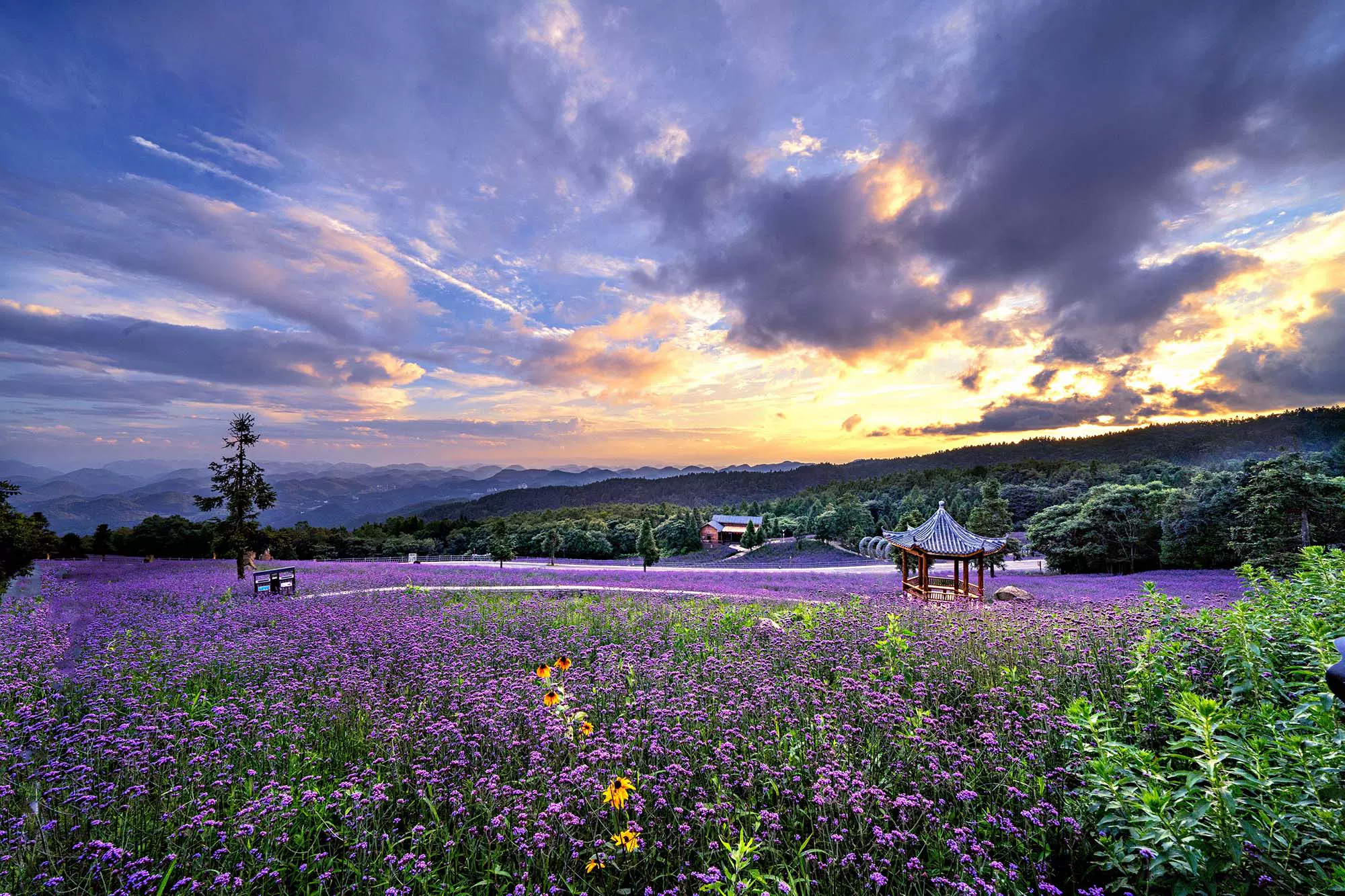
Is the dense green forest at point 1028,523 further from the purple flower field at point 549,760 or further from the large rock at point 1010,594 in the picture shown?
the purple flower field at point 549,760

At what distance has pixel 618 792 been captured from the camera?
3.52 m

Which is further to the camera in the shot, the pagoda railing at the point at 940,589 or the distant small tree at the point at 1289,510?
the distant small tree at the point at 1289,510

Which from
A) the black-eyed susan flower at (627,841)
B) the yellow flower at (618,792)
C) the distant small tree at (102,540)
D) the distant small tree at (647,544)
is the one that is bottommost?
the distant small tree at (647,544)

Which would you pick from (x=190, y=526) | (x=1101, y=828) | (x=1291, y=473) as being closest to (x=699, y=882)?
(x=1101, y=828)

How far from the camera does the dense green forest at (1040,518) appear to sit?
2058 centimetres

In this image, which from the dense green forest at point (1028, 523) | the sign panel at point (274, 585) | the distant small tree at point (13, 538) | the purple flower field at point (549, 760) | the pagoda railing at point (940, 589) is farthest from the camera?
the dense green forest at point (1028, 523)

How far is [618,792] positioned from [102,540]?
175 ft

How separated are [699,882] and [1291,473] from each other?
29498 millimetres

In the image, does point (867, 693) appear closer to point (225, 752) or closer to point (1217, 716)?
point (1217, 716)

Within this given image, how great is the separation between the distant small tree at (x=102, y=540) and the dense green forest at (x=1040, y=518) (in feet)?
0.34

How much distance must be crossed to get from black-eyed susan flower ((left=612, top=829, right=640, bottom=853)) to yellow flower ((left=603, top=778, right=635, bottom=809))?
0.22 m

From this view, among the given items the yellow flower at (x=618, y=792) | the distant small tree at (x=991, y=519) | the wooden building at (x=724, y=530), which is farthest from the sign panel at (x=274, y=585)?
the wooden building at (x=724, y=530)

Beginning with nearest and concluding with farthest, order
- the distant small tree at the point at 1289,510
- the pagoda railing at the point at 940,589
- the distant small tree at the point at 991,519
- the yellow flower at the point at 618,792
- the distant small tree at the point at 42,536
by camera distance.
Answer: the yellow flower at the point at 618,792, the distant small tree at the point at 42,536, the pagoda railing at the point at 940,589, the distant small tree at the point at 1289,510, the distant small tree at the point at 991,519

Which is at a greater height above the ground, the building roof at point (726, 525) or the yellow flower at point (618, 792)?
the yellow flower at point (618, 792)
